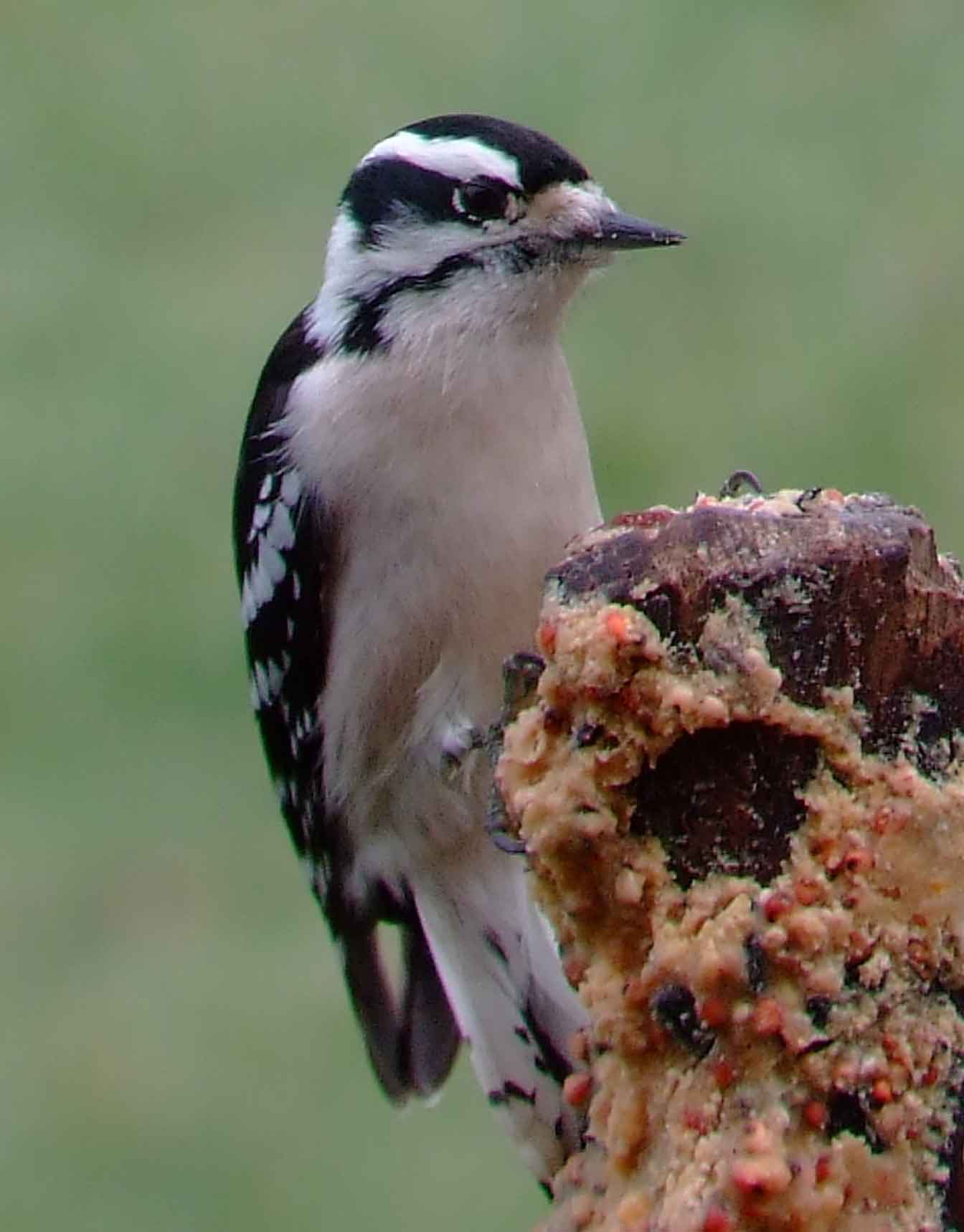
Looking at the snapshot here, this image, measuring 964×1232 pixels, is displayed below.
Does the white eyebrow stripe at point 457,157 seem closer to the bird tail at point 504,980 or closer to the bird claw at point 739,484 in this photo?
the bird claw at point 739,484

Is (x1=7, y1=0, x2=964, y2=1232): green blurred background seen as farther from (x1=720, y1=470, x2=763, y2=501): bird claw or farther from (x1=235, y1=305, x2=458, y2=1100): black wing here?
(x1=720, y1=470, x2=763, y2=501): bird claw

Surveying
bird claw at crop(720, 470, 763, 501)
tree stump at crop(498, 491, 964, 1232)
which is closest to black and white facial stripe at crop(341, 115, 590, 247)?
bird claw at crop(720, 470, 763, 501)

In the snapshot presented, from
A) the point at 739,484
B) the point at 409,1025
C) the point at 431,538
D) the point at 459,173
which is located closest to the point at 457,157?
the point at 459,173

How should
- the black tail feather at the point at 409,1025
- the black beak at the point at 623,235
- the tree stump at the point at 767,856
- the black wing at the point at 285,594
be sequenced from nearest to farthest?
the tree stump at the point at 767,856
the black beak at the point at 623,235
the black wing at the point at 285,594
the black tail feather at the point at 409,1025

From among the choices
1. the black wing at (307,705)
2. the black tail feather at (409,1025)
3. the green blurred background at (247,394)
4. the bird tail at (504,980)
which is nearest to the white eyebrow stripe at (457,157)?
the black wing at (307,705)

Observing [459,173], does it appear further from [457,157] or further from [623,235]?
[623,235]

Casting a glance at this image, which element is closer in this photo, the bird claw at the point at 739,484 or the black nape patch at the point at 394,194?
the bird claw at the point at 739,484

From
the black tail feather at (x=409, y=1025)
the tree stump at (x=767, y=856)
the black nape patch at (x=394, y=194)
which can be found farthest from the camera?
the black tail feather at (x=409, y=1025)
